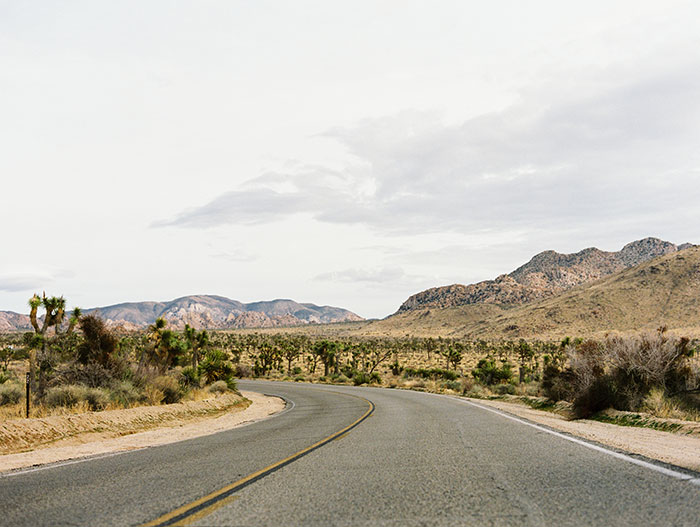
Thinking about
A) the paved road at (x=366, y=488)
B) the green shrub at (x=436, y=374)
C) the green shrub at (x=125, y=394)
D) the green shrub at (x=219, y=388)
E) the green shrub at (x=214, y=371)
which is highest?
the paved road at (x=366, y=488)

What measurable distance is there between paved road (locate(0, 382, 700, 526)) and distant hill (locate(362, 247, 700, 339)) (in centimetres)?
9662

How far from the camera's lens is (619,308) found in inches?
4491

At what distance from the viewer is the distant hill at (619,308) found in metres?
104

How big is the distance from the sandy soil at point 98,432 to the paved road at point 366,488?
215 centimetres

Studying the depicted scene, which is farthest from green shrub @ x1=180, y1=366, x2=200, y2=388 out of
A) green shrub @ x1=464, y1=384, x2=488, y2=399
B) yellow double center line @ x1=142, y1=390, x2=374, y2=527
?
yellow double center line @ x1=142, y1=390, x2=374, y2=527

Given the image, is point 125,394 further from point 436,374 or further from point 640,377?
point 436,374

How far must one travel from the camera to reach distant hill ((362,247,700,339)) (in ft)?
343

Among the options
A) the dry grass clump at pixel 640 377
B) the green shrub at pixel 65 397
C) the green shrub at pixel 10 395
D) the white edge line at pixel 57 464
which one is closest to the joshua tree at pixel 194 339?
the green shrub at pixel 10 395

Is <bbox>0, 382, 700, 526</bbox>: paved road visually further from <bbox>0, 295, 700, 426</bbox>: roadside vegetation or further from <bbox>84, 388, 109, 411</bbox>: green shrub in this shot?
<bbox>84, 388, 109, 411</bbox>: green shrub

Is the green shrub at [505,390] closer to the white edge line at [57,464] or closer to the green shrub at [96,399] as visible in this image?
the green shrub at [96,399]

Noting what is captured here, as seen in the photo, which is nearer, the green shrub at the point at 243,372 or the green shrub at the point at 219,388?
the green shrub at the point at 219,388

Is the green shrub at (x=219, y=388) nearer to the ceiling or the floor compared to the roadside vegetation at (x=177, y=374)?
nearer to the floor

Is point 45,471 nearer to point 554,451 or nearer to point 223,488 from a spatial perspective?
point 223,488

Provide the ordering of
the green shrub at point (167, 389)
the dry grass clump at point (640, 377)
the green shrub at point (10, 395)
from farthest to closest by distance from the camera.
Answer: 1. the green shrub at point (167, 389)
2. the green shrub at point (10, 395)
3. the dry grass clump at point (640, 377)
